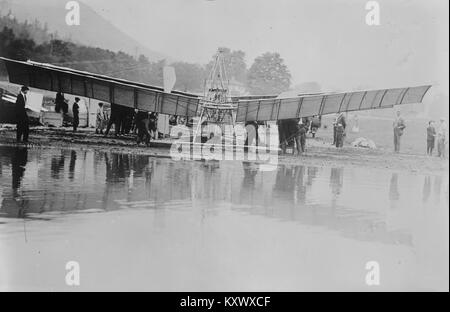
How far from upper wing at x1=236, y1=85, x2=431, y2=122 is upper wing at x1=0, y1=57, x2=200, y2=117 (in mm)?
511

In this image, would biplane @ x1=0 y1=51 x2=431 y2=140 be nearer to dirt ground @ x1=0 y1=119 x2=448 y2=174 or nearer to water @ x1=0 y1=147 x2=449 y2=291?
dirt ground @ x1=0 y1=119 x2=448 y2=174

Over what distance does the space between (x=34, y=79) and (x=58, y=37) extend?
1.51 feet

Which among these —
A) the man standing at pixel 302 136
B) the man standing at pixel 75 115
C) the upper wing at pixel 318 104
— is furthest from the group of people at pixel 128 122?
the man standing at pixel 302 136

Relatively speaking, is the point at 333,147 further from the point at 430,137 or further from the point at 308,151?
the point at 430,137

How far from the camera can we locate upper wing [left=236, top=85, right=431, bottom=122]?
4308 millimetres

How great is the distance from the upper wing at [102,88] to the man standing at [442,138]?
2137 millimetres

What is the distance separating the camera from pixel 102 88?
14.8 feet

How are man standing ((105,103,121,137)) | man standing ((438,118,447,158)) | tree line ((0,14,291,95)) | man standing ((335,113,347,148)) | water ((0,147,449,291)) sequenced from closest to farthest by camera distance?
water ((0,147,449,291)) → man standing ((438,118,447,158)) → tree line ((0,14,291,95)) → man standing ((335,113,347,148)) → man standing ((105,103,121,137))

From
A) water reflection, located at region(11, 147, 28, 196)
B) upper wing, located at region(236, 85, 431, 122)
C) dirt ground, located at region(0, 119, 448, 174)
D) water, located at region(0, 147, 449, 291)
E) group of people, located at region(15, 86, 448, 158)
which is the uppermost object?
upper wing, located at region(236, 85, 431, 122)

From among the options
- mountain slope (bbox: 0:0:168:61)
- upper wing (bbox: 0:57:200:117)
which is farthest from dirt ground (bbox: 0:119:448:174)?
mountain slope (bbox: 0:0:168:61)

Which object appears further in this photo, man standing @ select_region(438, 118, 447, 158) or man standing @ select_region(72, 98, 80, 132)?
man standing @ select_region(72, 98, 80, 132)

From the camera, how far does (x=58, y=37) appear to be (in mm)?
4395

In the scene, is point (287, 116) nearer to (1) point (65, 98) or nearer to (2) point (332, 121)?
(2) point (332, 121)
